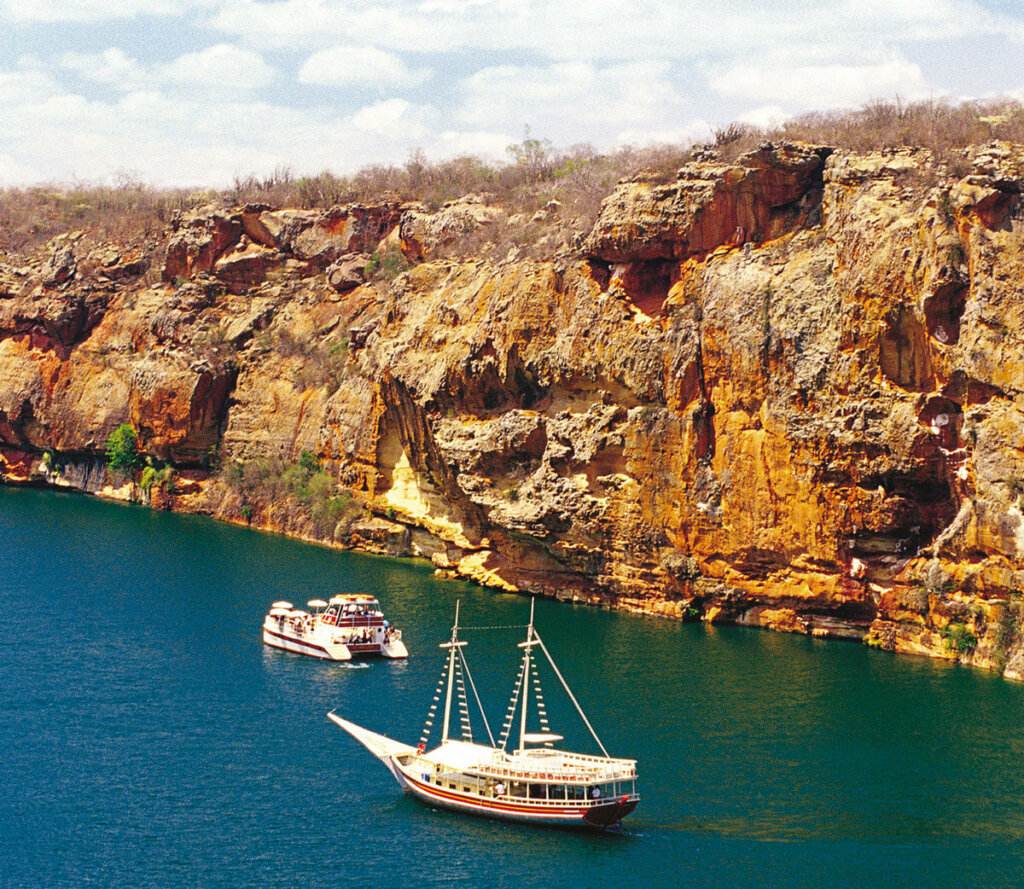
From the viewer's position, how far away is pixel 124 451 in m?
109

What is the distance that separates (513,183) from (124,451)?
43897 millimetres

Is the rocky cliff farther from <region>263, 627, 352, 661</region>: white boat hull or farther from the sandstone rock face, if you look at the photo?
<region>263, 627, 352, 661</region>: white boat hull

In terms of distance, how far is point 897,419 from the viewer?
60125 millimetres

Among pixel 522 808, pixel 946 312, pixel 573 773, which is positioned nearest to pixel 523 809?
pixel 522 808

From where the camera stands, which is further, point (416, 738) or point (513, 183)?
point (513, 183)

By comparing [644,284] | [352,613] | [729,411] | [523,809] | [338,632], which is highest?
[644,284]

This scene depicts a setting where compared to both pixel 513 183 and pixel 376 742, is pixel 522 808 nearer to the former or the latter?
pixel 376 742

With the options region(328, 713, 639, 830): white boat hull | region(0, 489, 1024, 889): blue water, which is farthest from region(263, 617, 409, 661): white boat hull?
region(328, 713, 639, 830): white boat hull

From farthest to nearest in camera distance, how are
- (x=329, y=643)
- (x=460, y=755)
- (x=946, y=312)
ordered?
(x=329, y=643) → (x=946, y=312) → (x=460, y=755)

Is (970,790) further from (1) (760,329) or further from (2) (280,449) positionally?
(2) (280,449)

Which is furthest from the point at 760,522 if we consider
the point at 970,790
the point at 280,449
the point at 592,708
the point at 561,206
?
the point at 280,449

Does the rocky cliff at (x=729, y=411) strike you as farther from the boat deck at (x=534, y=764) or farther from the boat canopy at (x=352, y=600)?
the boat deck at (x=534, y=764)

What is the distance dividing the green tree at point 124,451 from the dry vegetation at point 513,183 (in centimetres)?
2641

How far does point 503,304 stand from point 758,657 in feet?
96.6
